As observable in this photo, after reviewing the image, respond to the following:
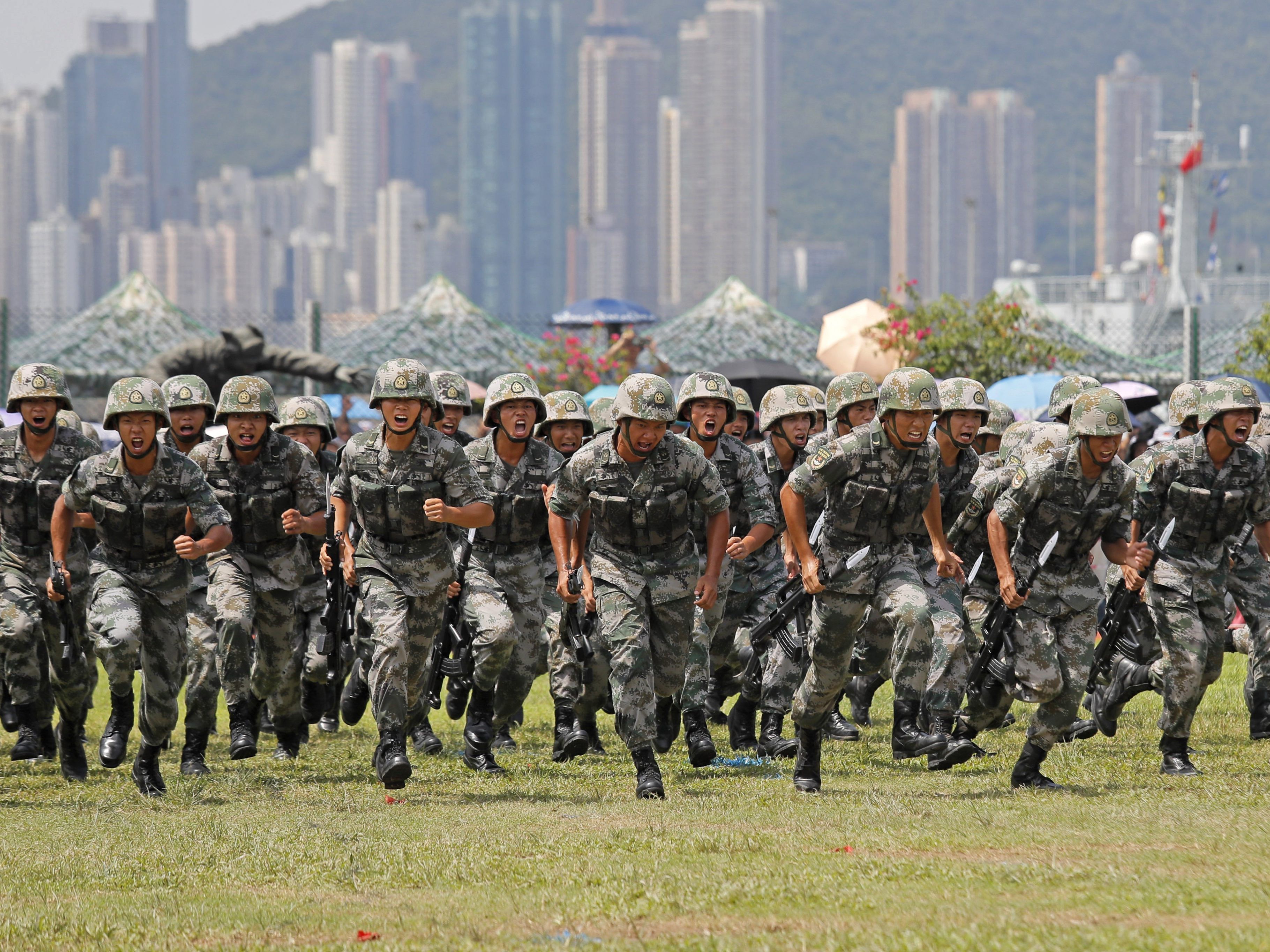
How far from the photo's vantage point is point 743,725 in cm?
1191

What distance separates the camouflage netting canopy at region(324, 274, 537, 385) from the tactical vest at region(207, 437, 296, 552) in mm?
13431

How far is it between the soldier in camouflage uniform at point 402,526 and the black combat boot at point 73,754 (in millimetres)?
1921

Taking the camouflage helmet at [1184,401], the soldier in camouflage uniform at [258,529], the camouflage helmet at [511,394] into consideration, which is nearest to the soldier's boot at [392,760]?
the soldier in camouflage uniform at [258,529]

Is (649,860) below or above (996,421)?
below

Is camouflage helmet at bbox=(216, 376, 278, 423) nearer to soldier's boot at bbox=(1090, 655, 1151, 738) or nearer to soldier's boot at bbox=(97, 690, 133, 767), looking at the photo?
soldier's boot at bbox=(97, 690, 133, 767)

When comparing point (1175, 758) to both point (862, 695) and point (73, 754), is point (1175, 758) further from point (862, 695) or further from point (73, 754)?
point (73, 754)

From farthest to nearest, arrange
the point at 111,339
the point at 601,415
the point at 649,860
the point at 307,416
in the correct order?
the point at 111,339 → the point at 601,415 → the point at 307,416 → the point at 649,860

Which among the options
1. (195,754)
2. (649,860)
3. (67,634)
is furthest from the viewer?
(67,634)

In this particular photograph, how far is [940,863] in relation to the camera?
24.5 feet

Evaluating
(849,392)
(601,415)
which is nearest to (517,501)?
(601,415)

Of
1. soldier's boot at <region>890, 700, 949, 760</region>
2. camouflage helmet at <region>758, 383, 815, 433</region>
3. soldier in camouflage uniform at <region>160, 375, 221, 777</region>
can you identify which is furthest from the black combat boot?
camouflage helmet at <region>758, 383, 815, 433</region>

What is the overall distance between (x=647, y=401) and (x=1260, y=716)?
4.68m

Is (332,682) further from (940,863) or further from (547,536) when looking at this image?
(940,863)

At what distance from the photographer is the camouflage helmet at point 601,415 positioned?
1266cm
